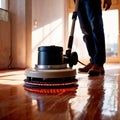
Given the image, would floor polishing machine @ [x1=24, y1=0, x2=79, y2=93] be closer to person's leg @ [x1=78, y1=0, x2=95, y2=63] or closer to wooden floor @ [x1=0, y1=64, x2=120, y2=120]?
wooden floor @ [x1=0, y1=64, x2=120, y2=120]

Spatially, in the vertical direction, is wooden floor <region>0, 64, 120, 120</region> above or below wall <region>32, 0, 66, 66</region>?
below

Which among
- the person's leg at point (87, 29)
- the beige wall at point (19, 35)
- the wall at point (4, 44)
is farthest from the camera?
the beige wall at point (19, 35)

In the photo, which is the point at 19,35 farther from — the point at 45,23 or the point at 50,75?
the point at 50,75

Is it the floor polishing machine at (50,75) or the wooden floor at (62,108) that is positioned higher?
the floor polishing machine at (50,75)

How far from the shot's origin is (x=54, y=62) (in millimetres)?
1203

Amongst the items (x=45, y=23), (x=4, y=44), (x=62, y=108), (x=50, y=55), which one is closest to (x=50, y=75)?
(x=50, y=55)

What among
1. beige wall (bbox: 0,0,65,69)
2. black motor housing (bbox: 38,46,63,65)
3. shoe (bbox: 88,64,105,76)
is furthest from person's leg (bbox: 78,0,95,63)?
black motor housing (bbox: 38,46,63,65)

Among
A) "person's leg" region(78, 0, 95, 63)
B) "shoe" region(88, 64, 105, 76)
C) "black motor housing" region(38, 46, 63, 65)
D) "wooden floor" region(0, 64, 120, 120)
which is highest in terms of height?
"person's leg" region(78, 0, 95, 63)

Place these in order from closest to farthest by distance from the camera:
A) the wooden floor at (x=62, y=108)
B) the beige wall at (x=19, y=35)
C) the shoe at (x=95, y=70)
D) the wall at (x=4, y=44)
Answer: the wooden floor at (x=62, y=108) < the shoe at (x=95, y=70) < the wall at (x=4, y=44) < the beige wall at (x=19, y=35)

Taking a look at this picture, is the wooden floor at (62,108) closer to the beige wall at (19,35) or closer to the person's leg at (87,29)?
the person's leg at (87,29)

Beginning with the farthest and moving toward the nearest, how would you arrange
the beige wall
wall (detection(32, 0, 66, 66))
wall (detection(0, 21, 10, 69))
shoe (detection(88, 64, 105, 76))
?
wall (detection(32, 0, 66, 66)), the beige wall, wall (detection(0, 21, 10, 69)), shoe (detection(88, 64, 105, 76))

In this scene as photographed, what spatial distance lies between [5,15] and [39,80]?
2041mm

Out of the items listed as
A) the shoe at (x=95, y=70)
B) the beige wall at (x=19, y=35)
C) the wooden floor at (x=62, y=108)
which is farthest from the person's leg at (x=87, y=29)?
the wooden floor at (x=62, y=108)

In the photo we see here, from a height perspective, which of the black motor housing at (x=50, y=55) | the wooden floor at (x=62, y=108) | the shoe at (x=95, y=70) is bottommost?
the wooden floor at (x=62, y=108)
